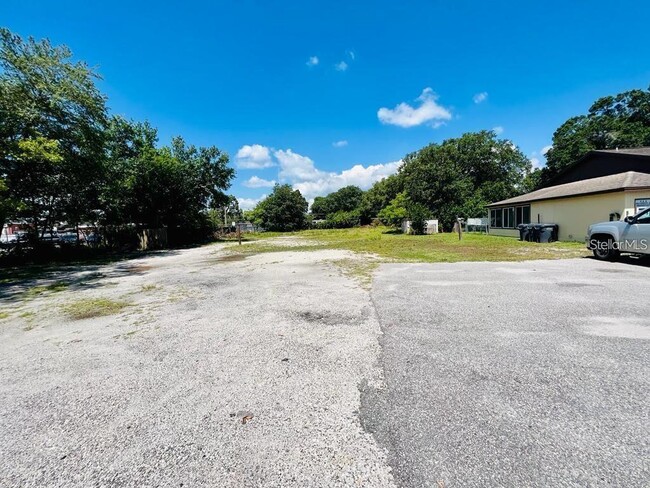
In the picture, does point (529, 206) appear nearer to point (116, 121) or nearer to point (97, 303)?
point (97, 303)

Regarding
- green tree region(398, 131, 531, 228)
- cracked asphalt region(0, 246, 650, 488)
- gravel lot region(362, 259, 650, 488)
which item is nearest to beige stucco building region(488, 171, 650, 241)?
green tree region(398, 131, 531, 228)

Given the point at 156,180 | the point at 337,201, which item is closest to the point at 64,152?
the point at 156,180

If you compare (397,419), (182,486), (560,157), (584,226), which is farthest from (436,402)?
(560,157)

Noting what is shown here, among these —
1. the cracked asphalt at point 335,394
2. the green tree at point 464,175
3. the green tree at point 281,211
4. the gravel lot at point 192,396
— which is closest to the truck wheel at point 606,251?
the cracked asphalt at point 335,394

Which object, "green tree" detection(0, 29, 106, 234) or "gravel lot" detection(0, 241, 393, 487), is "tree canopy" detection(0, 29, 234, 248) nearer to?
"green tree" detection(0, 29, 106, 234)

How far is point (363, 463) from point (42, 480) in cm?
187

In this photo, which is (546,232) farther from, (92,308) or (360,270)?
(92,308)

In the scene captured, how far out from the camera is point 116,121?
57.1ft

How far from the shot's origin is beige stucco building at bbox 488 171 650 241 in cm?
1245

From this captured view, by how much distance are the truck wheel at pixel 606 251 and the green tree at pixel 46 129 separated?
18.9 meters

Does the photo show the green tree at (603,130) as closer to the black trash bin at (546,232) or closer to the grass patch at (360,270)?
the black trash bin at (546,232)

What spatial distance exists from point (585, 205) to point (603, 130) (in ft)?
83.2

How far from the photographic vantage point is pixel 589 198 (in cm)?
1430

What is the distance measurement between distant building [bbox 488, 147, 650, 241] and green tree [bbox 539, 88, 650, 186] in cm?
1091
